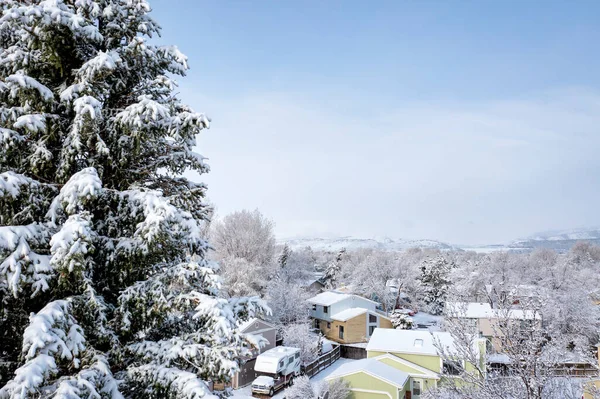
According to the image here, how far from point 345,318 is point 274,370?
52.1 ft

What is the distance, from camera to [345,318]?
38188 millimetres

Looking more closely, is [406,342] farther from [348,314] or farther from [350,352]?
[348,314]

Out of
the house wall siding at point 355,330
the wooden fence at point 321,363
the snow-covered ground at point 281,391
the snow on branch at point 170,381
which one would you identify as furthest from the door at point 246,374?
the snow on branch at point 170,381

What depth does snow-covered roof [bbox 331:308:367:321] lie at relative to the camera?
3830 cm

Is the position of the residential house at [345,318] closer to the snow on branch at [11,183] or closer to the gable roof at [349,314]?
the gable roof at [349,314]

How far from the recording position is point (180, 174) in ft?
22.1

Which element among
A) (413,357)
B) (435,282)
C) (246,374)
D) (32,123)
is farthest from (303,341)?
(435,282)

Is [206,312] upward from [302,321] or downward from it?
upward

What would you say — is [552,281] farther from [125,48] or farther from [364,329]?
[125,48]

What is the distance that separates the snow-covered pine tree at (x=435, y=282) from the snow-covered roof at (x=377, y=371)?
33.4 m

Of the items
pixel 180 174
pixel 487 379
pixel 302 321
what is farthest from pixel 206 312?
pixel 302 321

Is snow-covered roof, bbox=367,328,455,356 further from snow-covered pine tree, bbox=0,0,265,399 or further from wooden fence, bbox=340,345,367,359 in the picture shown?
snow-covered pine tree, bbox=0,0,265,399

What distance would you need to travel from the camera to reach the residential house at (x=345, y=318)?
3825 cm

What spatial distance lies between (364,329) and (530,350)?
109ft
